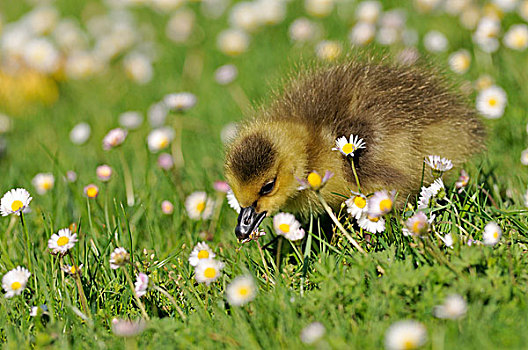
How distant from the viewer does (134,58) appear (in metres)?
6.16

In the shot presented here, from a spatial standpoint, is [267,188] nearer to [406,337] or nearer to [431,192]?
[431,192]

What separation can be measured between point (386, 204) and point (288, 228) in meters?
0.51

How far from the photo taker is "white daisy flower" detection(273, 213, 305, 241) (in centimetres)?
274

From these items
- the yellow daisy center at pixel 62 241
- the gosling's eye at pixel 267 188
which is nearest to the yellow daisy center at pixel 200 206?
the gosling's eye at pixel 267 188

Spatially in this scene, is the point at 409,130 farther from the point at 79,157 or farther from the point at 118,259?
the point at 79,157

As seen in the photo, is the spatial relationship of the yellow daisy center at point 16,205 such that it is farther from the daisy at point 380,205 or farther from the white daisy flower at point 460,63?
the white daisy flower at point 460,63

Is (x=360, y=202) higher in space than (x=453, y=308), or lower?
higher

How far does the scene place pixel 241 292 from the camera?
2357 millimetres

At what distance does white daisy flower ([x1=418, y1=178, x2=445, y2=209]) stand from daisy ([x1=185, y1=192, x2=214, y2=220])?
1.26 metres

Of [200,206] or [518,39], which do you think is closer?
[200,206]

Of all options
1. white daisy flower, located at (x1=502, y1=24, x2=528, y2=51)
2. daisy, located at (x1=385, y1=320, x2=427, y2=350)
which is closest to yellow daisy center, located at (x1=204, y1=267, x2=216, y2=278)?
daisy, located at (x1=385, y1=320, x2=427, y2=350)

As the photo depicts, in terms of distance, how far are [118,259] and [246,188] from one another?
0.79 m

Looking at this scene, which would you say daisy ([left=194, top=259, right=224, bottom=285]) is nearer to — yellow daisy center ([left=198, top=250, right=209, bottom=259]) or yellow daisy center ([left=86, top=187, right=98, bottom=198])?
yellow daisy center ([left=198, top=250, right=209, bottom=259])

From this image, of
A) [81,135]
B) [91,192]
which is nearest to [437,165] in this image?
[91,192]
